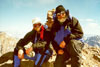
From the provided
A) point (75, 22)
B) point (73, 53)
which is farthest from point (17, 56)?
point (75, 22)

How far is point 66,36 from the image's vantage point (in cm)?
442

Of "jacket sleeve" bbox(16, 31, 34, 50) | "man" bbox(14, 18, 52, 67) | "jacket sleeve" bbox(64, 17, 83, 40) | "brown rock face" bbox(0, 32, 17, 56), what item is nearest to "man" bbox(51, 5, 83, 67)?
"jacket sleeve" bbox(64, 17, 83, 40)

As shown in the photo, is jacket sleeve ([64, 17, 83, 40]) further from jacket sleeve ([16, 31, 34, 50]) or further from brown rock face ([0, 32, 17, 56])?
brown rock face ([0, 32, 17, 56])

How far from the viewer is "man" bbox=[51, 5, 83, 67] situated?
3957 millimetres

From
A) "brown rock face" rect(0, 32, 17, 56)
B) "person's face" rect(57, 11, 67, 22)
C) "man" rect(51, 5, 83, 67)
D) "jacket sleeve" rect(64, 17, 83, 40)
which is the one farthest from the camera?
"brown rock face" rect(0, 32, 17, 56)

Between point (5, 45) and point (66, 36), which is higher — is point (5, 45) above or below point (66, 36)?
below

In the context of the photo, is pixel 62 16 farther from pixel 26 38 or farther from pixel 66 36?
pixel 26 38

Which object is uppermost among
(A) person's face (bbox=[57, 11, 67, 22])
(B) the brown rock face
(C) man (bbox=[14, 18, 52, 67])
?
(A) person's face (bbox=[57, 11, 67, 22])

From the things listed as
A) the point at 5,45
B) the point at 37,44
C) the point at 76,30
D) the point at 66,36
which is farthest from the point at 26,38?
the point at 5,45

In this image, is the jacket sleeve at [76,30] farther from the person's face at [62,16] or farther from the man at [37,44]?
the man at [37,44]

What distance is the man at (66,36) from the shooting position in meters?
3.96

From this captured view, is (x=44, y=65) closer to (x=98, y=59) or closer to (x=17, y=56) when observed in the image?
(x=17, y=56)

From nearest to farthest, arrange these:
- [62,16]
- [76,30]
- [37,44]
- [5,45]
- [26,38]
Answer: [76,30]
[62,16]
[37,44]
[26,38]
[5,45]

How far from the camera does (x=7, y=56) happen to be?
241 inches
